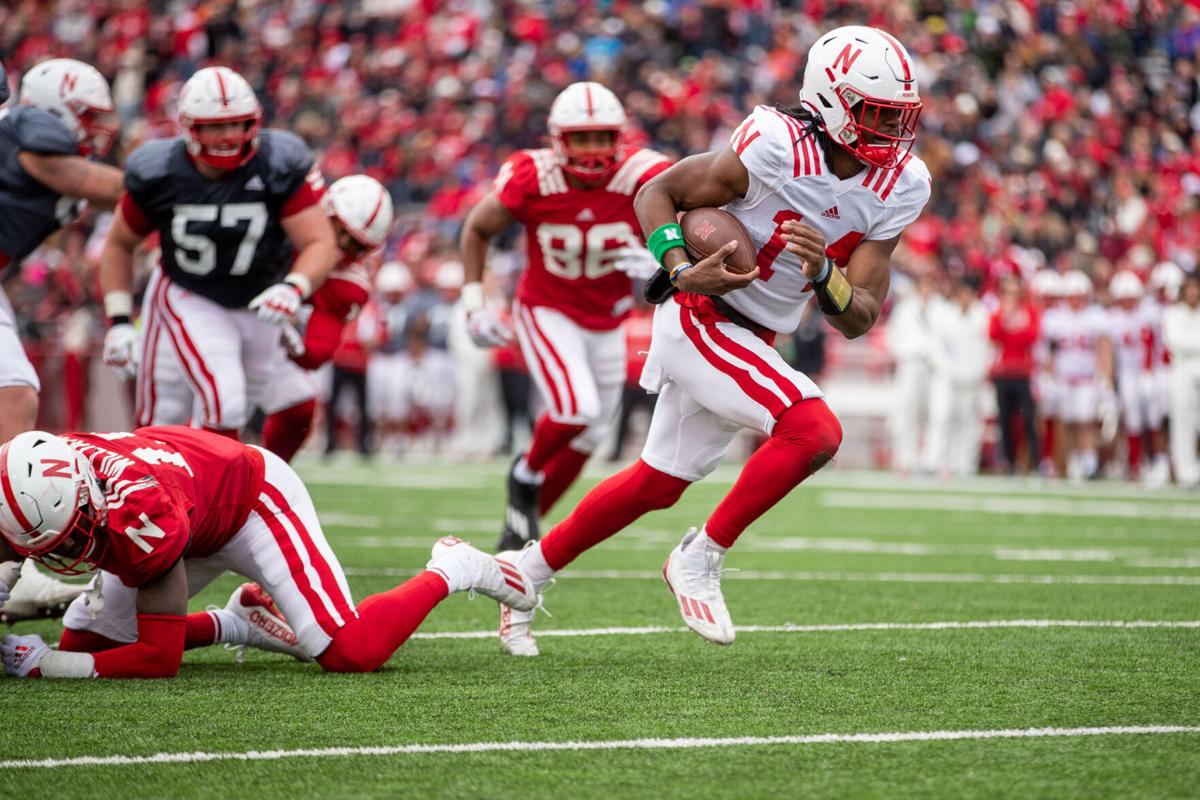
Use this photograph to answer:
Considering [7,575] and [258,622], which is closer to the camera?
[7,575]

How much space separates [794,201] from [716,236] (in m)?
0.29

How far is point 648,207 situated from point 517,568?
1.12 meters

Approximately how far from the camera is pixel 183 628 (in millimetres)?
4211

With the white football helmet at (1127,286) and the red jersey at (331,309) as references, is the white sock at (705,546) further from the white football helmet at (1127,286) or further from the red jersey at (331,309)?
the white football helmet at (1127,286)

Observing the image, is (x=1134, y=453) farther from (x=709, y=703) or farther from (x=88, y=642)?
(x=88, y=642)

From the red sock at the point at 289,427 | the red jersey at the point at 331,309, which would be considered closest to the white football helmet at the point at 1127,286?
the red jersey at the point at 331,309

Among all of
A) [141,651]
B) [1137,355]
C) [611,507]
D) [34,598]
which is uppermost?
[611,507]

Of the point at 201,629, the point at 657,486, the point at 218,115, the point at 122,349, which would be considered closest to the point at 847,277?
the point at 657,486

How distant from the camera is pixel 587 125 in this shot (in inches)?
272

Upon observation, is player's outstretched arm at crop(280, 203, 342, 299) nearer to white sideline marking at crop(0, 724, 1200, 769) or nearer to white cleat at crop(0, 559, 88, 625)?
white cleat at crop(0, 559, 88, 625)

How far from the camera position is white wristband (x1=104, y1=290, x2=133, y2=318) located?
21.9 ft

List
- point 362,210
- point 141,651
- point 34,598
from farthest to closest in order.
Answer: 1. point 362,210
2. point 34,598
3. point 141,651

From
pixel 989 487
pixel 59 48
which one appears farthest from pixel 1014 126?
pixel 59 48

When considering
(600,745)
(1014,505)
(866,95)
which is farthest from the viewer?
(1014,505)
